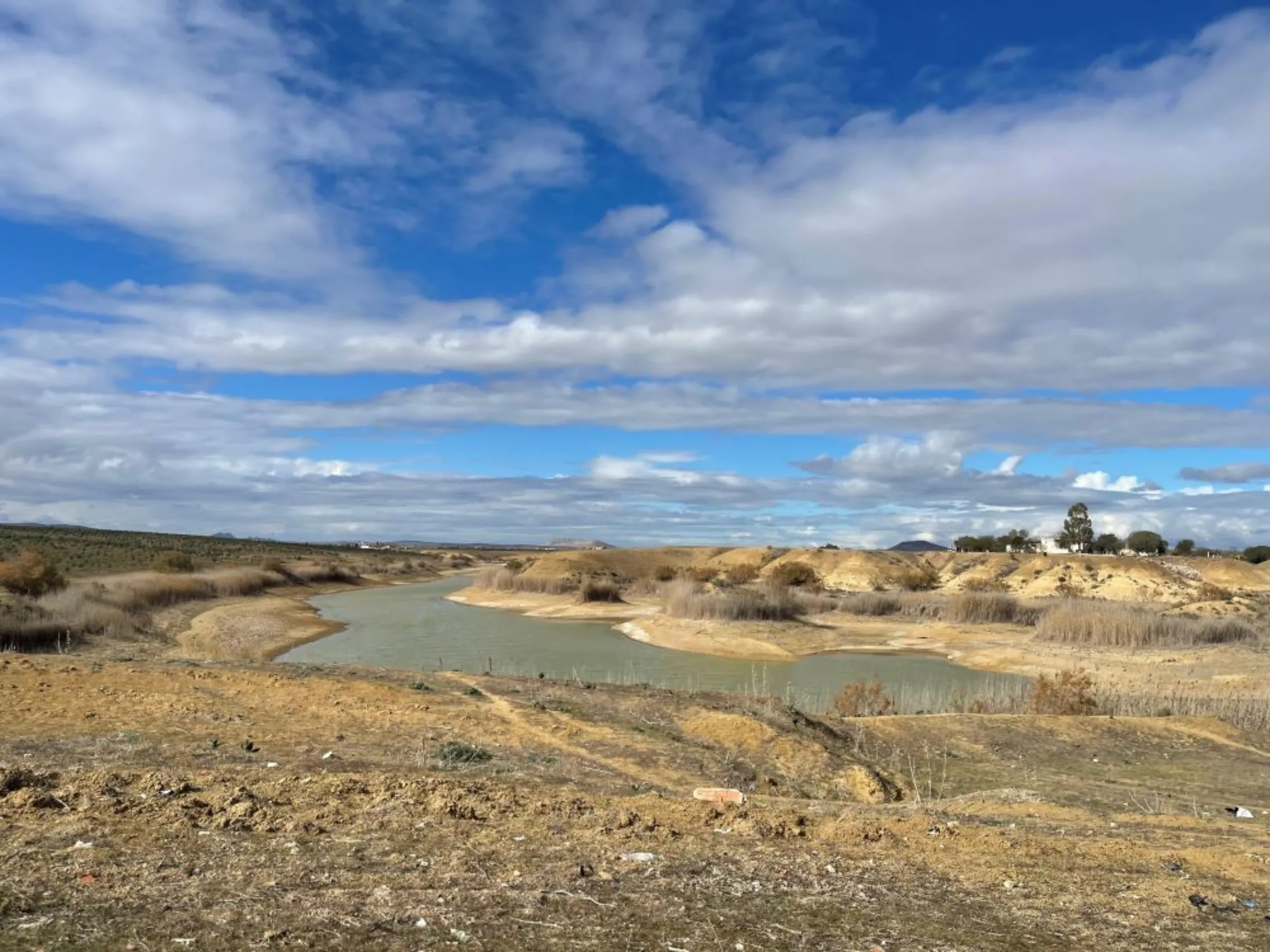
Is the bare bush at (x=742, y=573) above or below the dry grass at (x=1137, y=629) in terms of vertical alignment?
above

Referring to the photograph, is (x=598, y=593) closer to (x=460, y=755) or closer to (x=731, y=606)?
(x=731, y=606)

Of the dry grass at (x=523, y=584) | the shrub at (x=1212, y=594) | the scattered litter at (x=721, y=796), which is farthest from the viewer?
the dry grass at (x=523, y=584)

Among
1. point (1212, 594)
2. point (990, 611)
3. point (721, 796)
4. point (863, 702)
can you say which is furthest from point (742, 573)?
point (721, 796)

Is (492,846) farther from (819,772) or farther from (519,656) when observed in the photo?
(519,656)

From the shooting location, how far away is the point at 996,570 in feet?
275

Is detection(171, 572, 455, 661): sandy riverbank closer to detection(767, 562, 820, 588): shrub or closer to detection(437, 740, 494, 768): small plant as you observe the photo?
detection(437, 740, 494, 768): small plant

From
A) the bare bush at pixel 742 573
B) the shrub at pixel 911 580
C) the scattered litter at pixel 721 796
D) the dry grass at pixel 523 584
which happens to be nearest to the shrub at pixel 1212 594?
the shrub at pixel 911 580

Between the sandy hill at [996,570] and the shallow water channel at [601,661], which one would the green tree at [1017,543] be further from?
the shallow water channel at [601,661]

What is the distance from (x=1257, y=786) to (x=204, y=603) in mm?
53178

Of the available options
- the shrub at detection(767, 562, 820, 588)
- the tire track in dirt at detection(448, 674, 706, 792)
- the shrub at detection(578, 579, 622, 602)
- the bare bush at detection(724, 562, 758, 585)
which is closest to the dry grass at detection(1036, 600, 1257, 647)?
the shrub at detection(767, 562, 820, 588)

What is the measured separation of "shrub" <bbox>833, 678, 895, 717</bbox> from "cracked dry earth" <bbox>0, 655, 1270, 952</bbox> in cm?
662

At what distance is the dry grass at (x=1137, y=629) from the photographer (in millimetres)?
44281

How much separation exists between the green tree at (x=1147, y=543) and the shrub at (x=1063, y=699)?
334ft

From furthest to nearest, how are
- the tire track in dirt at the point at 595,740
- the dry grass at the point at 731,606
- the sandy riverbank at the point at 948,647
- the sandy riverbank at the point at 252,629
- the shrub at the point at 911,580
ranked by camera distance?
1. the shrub at the point at 911,580
2. the dry grass at the point at 731,606
3. the sandy riverbank at the point at 252,629
4. the sandy riverbank at the point at 948,647
5. the tire track in dirt at the point at 595,740
